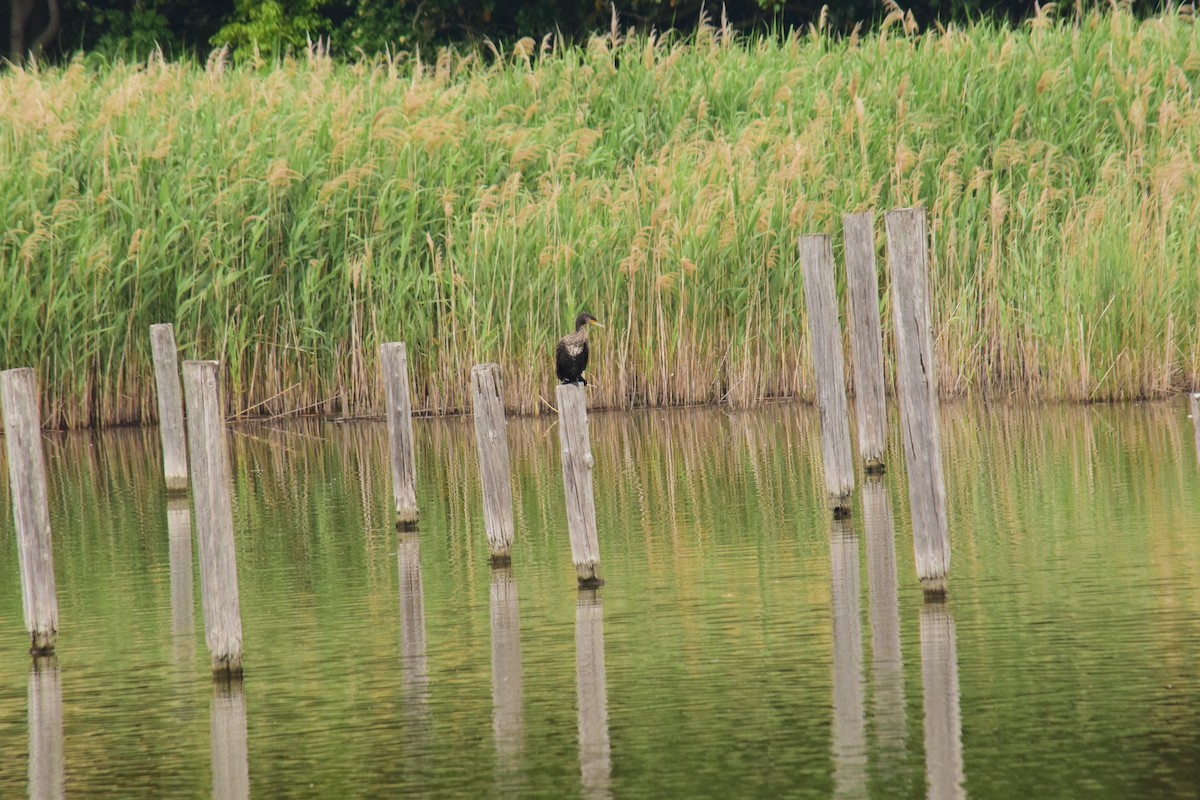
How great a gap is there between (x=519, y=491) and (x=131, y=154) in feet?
21.2

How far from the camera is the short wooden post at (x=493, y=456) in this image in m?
11.0

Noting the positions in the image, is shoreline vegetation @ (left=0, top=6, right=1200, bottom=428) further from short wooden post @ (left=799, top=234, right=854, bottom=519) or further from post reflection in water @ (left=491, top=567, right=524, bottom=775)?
post reflection in water @ (left=491, top=567, right=524, bottom=775)

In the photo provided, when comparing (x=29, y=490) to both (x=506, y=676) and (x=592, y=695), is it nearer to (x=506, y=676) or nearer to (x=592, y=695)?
(x=506, y=676)

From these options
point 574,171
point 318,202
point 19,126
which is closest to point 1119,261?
point 574,171

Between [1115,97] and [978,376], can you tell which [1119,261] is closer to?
[978,376]

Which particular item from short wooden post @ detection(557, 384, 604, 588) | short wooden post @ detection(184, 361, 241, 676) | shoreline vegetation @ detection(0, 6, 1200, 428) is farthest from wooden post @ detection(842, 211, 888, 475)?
short wooden post @ detection(184, 361, 241, 676)

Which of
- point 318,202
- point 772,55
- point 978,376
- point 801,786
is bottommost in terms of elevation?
point 801,786

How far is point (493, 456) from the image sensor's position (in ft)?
36.5

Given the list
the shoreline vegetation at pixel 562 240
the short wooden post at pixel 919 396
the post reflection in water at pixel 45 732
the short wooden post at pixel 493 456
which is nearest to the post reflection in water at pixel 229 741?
the post reflection in water at pixel 45 732

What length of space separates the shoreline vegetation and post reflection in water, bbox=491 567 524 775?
733 centimetres

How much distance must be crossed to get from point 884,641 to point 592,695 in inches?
55.3

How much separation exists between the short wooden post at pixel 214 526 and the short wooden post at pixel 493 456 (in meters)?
2.24

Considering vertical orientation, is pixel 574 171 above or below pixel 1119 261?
above

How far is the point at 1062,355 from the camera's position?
684 inches
